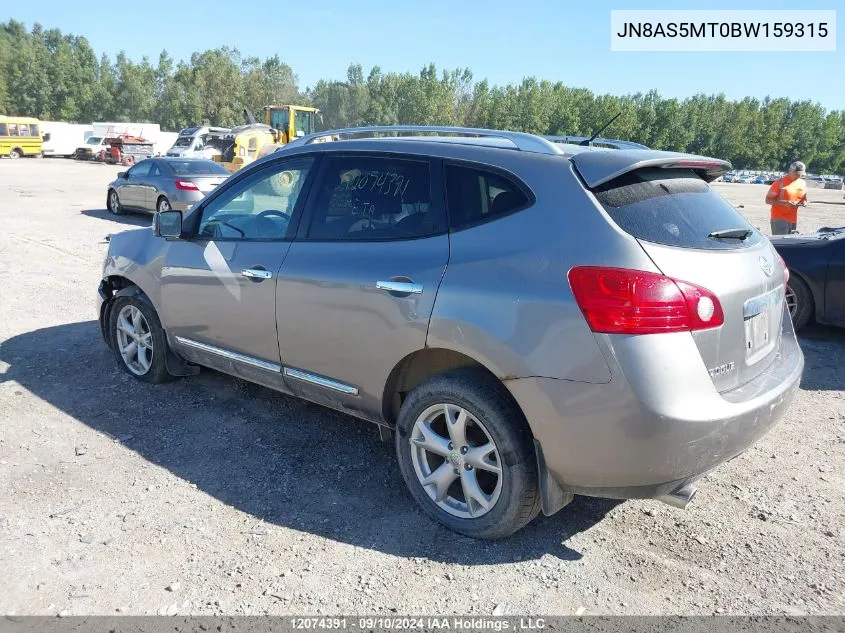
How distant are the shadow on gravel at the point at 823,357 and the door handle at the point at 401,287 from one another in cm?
380

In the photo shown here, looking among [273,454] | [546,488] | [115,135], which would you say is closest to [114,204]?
[273,454]

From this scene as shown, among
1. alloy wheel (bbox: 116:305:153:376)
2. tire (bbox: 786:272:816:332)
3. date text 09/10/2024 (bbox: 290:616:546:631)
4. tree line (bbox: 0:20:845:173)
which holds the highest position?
tree line (bbox: 0:20:845:173)

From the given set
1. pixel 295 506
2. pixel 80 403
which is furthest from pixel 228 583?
pixel 80 403

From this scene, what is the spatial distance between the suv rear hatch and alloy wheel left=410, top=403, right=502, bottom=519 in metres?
Result: 1.05

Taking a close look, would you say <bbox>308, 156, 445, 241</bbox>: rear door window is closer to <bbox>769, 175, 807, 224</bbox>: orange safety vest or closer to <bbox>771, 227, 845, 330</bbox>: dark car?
<bbox>771, 227, 845, 330</bbox>: dark car

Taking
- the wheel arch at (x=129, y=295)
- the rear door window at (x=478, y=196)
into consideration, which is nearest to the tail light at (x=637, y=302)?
the rear door window at (x=478, y=196)

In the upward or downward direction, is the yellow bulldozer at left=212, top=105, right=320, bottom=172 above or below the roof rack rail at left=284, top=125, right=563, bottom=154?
above

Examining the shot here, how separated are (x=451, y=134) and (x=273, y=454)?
2.10 meters

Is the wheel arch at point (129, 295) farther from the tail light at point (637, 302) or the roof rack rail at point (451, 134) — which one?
the tail light at point (637, 302)

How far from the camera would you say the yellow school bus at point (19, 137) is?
160 feet

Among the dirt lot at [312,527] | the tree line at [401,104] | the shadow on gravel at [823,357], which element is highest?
the tree line at [401,104]

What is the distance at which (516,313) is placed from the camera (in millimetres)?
2838

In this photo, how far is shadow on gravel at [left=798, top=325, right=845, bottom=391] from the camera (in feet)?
18.0

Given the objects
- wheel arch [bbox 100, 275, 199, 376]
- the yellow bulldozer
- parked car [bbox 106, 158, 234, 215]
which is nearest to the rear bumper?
wheel arch [bbox 100, 275, 199, 376]
